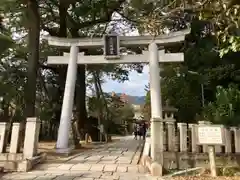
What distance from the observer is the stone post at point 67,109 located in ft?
44.4

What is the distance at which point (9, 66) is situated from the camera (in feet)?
75.1

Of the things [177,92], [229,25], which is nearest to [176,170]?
[229,25]

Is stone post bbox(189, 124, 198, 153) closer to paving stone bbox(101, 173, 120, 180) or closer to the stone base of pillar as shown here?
paving stone bbox(101, 173, 120, 180)

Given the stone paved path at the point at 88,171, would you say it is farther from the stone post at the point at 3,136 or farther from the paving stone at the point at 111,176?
the stone post at the point at 3,136

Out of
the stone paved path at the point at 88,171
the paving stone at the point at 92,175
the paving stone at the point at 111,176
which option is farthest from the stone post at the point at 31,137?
the paving stone at the point at 111,176

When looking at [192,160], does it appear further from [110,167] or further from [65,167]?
[65,167]

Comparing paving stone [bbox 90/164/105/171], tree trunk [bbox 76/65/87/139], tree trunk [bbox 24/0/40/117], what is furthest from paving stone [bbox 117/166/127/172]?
tree trunk [bbox 76/65/87/139]

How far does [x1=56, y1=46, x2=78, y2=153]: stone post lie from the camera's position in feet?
44.4

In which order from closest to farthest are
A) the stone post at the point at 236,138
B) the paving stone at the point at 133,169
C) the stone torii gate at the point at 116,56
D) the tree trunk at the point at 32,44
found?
1. the paving stone at the point at 133,169
2. the stone post at the point at 236,138
3. the tree trunk at the point at 32,44
4. the stone torii gate at the point at 116,56

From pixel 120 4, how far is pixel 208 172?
493 inches

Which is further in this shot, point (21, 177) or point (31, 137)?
point (31, 137)

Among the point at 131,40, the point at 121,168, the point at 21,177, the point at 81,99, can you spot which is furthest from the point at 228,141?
the point at 81,99

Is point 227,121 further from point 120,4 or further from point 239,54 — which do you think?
point 120,4

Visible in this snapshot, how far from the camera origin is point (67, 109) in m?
14.5
